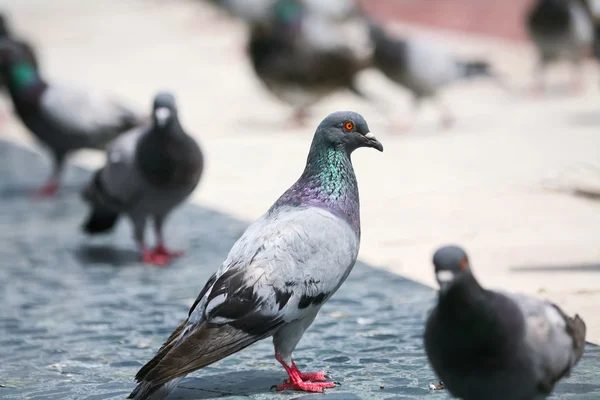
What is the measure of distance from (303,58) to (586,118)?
119 inches

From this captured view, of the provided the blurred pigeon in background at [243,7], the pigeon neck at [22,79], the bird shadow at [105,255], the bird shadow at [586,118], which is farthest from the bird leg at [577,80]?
the bird shadow at [105,255]

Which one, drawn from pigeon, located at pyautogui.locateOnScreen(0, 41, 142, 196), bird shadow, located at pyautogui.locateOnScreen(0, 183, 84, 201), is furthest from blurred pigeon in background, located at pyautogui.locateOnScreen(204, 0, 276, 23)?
pigeon, located at pyautogui.locateOnScreen(0, 41, 142, 196)

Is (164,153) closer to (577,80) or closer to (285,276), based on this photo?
(285,276)

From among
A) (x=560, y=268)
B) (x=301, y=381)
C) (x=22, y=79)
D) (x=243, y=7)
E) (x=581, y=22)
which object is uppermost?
(x=243, y=7)

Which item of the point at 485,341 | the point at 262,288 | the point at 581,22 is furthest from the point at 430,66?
the point at 485,341

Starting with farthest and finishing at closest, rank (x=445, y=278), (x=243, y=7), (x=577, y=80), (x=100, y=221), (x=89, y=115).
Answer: (x=243, y=7), (x=577, y=80), (x=89, y=115), (x=100, y=221), (x=445, y=278)

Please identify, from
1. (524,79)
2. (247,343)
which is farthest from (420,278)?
(524,79)

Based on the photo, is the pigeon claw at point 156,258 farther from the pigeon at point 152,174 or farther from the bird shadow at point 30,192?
the bird shadow at point 30,192

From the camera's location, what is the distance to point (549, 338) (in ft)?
12.2

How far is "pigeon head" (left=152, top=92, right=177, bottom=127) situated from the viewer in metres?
6.90

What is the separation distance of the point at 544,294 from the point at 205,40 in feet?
48.1

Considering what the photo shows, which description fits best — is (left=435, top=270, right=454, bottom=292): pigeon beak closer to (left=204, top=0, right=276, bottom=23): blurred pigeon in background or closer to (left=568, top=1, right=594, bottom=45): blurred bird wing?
(left=568, top=1, right=594, bottom=45): blurred bird wing

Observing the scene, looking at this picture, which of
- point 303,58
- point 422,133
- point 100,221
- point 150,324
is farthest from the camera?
point 303,58

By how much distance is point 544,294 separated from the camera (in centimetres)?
595
